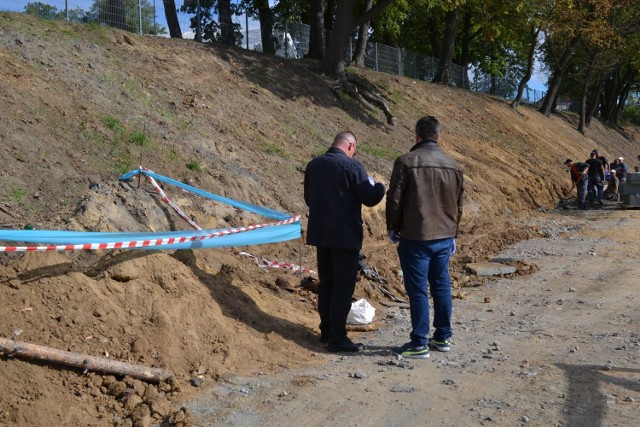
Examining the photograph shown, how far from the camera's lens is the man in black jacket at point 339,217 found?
729 centimetres

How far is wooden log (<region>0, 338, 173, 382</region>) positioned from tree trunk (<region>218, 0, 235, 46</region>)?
744 inches

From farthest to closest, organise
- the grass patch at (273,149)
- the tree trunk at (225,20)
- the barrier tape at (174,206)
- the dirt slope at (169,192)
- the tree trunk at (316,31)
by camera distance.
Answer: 1. the tree trunk at (316,31)
2. the tree trunk at (225,20)
3. the grass patch at (273,149)
4. the barrier tape at (174,206)
5. the dirt slope at (169,192)

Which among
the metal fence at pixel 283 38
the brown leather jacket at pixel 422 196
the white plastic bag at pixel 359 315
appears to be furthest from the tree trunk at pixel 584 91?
the brown leather jacket at pixel 422 196

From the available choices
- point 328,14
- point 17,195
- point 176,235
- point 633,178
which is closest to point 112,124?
point 17,195

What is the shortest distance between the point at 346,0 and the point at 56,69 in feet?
34.3

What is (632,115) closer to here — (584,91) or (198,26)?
(584,91)

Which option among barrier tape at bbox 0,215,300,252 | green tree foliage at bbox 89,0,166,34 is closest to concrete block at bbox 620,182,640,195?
green tree foliage at bbox 89,0,166,34

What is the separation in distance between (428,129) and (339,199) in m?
1.06

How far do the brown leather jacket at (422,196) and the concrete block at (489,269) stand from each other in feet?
17.9

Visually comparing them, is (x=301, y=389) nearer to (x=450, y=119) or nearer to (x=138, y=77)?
(x=138, y=77)

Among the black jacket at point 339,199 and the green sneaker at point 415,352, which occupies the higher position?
the black jacket at point 339,199

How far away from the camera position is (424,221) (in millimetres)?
7082

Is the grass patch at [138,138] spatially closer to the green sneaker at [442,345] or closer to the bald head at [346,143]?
the bald head at [346,143]

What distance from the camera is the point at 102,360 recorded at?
19.7 feet
